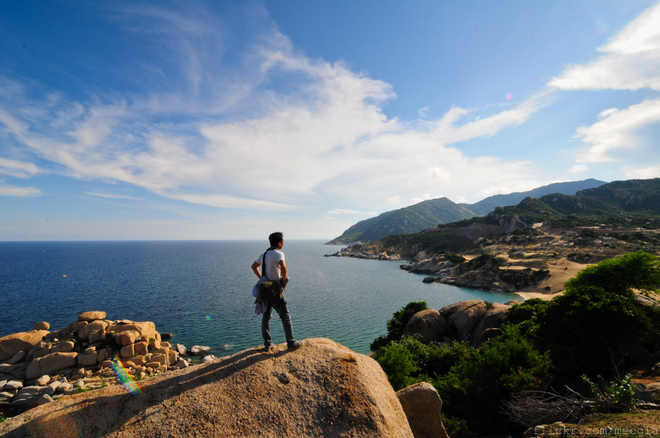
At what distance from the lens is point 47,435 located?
194 inches

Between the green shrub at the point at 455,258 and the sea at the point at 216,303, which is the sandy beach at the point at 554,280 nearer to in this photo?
the sea at the point at 216,303

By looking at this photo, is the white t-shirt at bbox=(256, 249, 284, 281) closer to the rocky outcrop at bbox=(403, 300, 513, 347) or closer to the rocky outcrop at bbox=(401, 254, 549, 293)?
the rocky outcrop at bbox=(403, 300, 513, 347)

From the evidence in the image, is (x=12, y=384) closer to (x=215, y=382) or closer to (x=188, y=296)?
(x=215, y=382)

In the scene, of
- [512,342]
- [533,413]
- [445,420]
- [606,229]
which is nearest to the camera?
[533,413]

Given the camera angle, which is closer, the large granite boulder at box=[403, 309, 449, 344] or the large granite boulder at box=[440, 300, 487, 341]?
the large granite boulder at box=[440, 300, 487, 341]

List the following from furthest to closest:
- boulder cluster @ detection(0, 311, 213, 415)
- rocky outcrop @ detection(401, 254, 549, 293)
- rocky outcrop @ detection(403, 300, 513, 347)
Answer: rocky outcrop @ detection(401, 254, 549, 293) → rocky outcrop @ detection(403, 300, 513, 347) → boulder cluster @ detection(0, 311, 213, 415)

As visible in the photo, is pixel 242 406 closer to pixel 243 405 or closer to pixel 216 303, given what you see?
pixel 243 405

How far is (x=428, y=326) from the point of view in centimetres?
2833

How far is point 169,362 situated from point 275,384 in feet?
84.4

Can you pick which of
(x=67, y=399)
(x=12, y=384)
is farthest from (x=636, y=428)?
(x=12, y=384)

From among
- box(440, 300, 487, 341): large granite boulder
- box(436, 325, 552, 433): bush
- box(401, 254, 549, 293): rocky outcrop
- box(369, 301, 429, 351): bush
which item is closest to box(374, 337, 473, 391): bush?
box(436, 325, 552, 433): bush

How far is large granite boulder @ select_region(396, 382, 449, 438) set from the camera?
320 inches

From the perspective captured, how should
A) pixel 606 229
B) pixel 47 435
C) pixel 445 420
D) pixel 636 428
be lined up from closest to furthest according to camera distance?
1. pixel 47 435
2. pixel 636 428
3. pixel 445 420
4. pixel 606 229

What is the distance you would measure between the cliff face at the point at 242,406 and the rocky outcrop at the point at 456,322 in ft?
77.2
